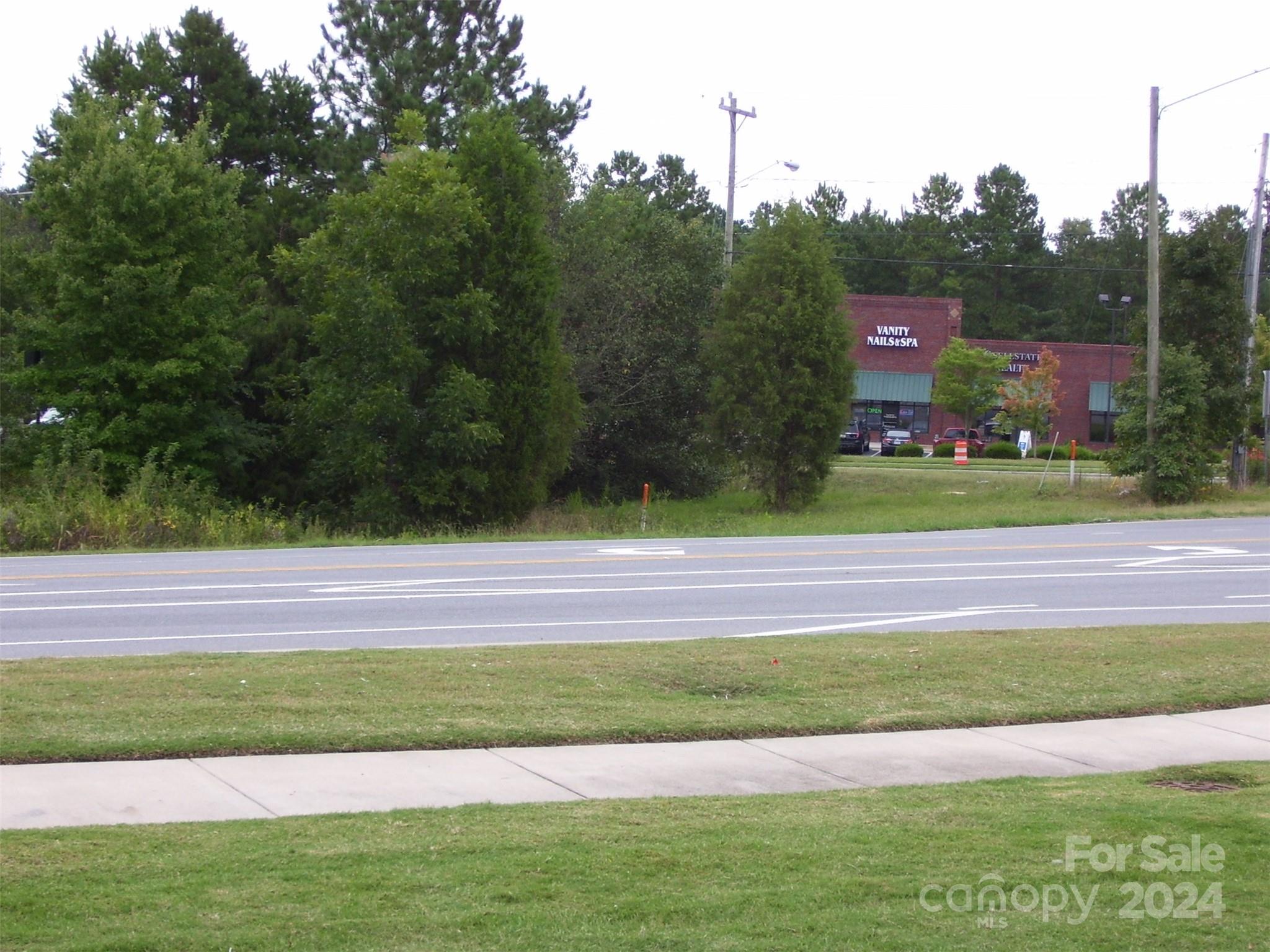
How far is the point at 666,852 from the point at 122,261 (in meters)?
27.5

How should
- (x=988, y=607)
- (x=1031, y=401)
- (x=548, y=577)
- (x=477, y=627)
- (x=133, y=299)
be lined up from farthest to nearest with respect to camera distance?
(x=1031, y=401)
(x=133, y=299)
(x=548, y=577)
(x=988, y=607)
(x=477, y=627)

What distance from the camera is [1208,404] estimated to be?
33.2 m

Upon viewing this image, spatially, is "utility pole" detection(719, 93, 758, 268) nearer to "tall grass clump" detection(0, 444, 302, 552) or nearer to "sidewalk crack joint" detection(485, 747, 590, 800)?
"tall grass clump" detection(0, 444, 302, 552)

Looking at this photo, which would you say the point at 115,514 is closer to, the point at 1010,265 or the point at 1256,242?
the point at 1256,242

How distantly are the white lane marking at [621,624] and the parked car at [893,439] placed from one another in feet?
163

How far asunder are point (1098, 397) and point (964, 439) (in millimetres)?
12757

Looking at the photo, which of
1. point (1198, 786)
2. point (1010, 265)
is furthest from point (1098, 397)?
point (1198, 786)

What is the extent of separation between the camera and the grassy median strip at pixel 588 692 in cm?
812

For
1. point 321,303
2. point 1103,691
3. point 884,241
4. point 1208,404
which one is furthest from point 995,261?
point 1103,691

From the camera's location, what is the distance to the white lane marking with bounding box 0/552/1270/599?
1598 cm

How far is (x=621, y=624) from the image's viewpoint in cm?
1355

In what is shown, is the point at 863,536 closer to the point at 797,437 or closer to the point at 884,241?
the point at 797,437

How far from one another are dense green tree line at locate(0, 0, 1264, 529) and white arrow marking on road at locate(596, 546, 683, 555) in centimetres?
778

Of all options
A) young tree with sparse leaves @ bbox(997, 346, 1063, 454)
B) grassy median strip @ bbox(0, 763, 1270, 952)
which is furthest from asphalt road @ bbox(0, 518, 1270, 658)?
young tree with sparse leaves @ bbox(997, 346, 1063, 454)
